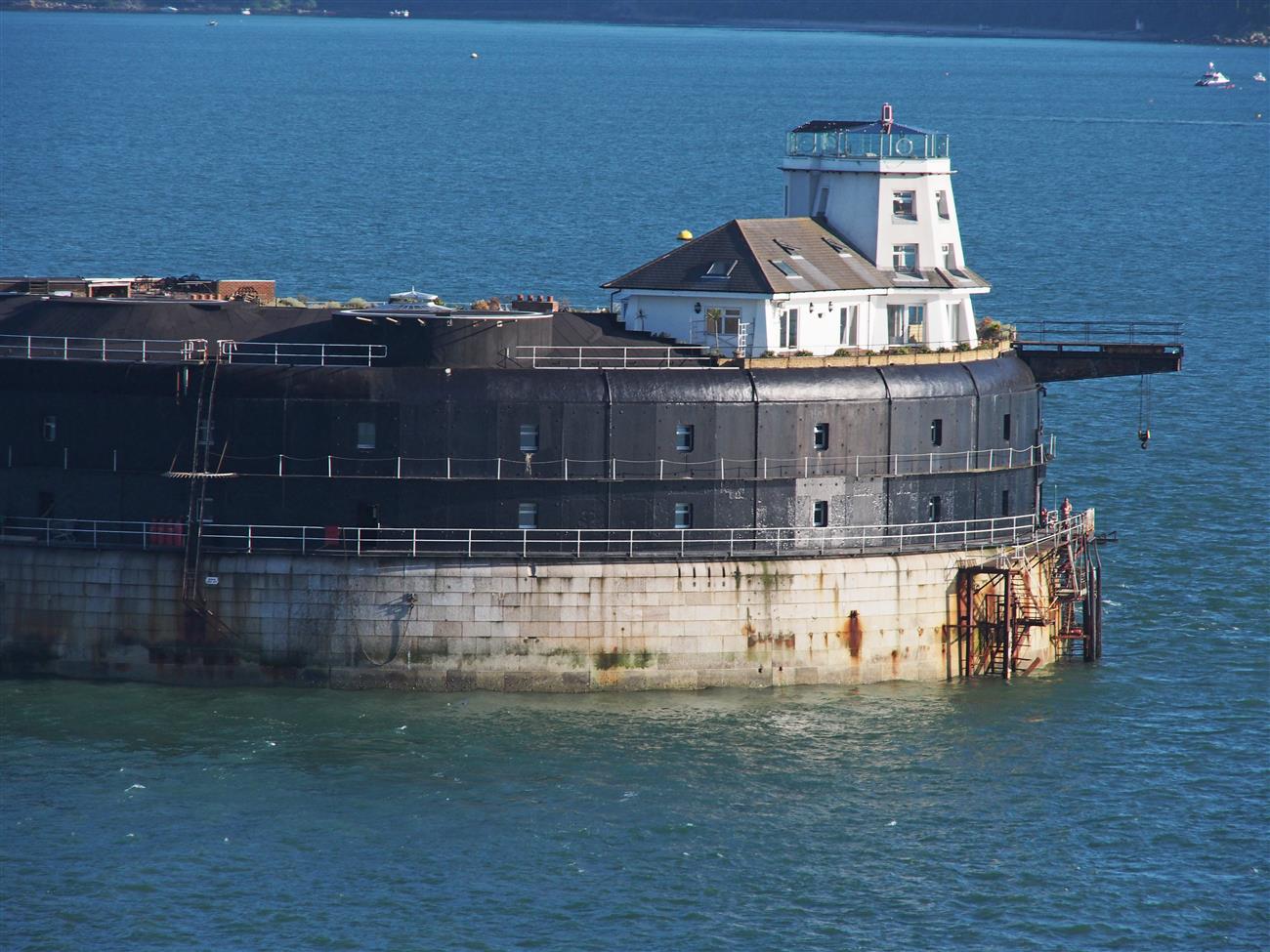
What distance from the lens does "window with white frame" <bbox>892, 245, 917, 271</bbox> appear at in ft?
278

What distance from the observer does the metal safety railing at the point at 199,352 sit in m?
77.7

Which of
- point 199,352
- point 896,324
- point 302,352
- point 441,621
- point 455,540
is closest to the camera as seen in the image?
point 441,621

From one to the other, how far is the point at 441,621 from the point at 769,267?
17.2 metres

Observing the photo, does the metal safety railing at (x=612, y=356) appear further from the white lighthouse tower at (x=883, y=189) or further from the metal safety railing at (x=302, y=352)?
the white lighthouse tower at (x=883, y=189)

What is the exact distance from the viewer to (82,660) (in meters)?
75.8

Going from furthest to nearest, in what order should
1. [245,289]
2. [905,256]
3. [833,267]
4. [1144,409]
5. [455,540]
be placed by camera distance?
[1144,409] < [245,289] < [905,256] < [833,267] < [455,540]

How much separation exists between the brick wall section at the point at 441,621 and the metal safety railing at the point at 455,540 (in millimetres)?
691

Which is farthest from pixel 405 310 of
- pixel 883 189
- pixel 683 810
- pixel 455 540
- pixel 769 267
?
pixel 683 810

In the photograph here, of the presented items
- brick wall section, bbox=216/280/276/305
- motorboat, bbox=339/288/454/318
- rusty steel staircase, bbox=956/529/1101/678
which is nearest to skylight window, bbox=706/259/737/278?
motorboat, bbox=339/288/454/318

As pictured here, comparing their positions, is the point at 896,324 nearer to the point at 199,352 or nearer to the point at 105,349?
the point at 199,352

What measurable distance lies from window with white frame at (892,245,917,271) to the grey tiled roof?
2.95ft

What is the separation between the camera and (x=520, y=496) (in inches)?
3007

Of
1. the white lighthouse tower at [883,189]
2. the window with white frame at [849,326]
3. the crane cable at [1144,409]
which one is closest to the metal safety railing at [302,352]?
the window with white frame at [849,326]

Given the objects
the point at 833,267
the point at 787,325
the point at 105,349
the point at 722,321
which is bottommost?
the point at 105,349
